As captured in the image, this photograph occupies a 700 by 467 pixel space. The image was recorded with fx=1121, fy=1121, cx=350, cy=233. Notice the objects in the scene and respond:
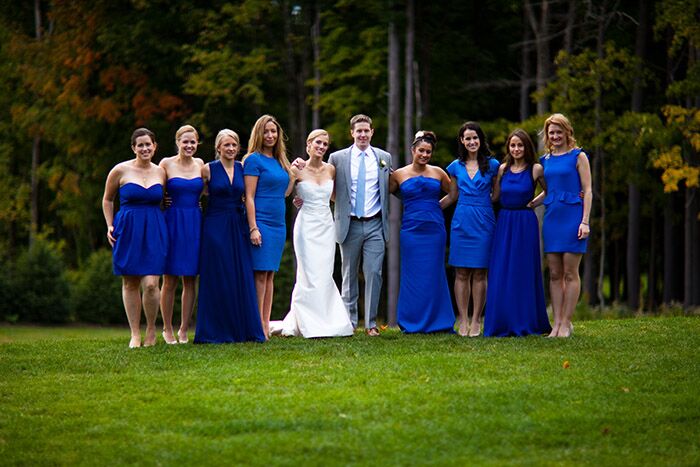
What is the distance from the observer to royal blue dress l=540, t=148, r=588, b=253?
38.0 feet

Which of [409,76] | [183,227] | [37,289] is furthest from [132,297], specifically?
[37,289]

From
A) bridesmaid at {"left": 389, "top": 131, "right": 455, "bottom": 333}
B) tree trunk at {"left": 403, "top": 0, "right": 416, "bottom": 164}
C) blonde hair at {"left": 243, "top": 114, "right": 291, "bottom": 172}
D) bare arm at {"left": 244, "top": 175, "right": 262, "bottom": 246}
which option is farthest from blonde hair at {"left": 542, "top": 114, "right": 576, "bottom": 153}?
tree trunk at {"left": 403, "top": 0, "right": 416, "bottom": 164}

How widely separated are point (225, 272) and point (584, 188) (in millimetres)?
3838

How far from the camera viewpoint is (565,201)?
11.6 metres

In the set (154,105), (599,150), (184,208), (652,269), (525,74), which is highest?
(525,74)

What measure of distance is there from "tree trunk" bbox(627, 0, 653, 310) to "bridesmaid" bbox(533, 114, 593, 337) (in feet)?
39.6

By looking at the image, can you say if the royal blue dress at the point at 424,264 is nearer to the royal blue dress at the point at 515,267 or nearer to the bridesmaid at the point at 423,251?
the bridesmaid at the point at 423,251

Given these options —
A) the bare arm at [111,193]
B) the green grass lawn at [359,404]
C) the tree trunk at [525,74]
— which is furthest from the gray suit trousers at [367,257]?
the tree trunk at [525,74]

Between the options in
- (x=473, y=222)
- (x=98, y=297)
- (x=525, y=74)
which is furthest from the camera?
(x=98, y=297)

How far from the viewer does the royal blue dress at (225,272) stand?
1173cm

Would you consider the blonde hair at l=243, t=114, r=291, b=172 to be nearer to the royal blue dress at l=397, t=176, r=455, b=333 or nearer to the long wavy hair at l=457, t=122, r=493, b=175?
the royal blue dress at l=397, t=176, r=455, b=333

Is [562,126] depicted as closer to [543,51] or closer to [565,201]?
[565,201]

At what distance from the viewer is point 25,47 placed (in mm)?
33594

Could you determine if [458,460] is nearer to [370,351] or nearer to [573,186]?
[370,351]
